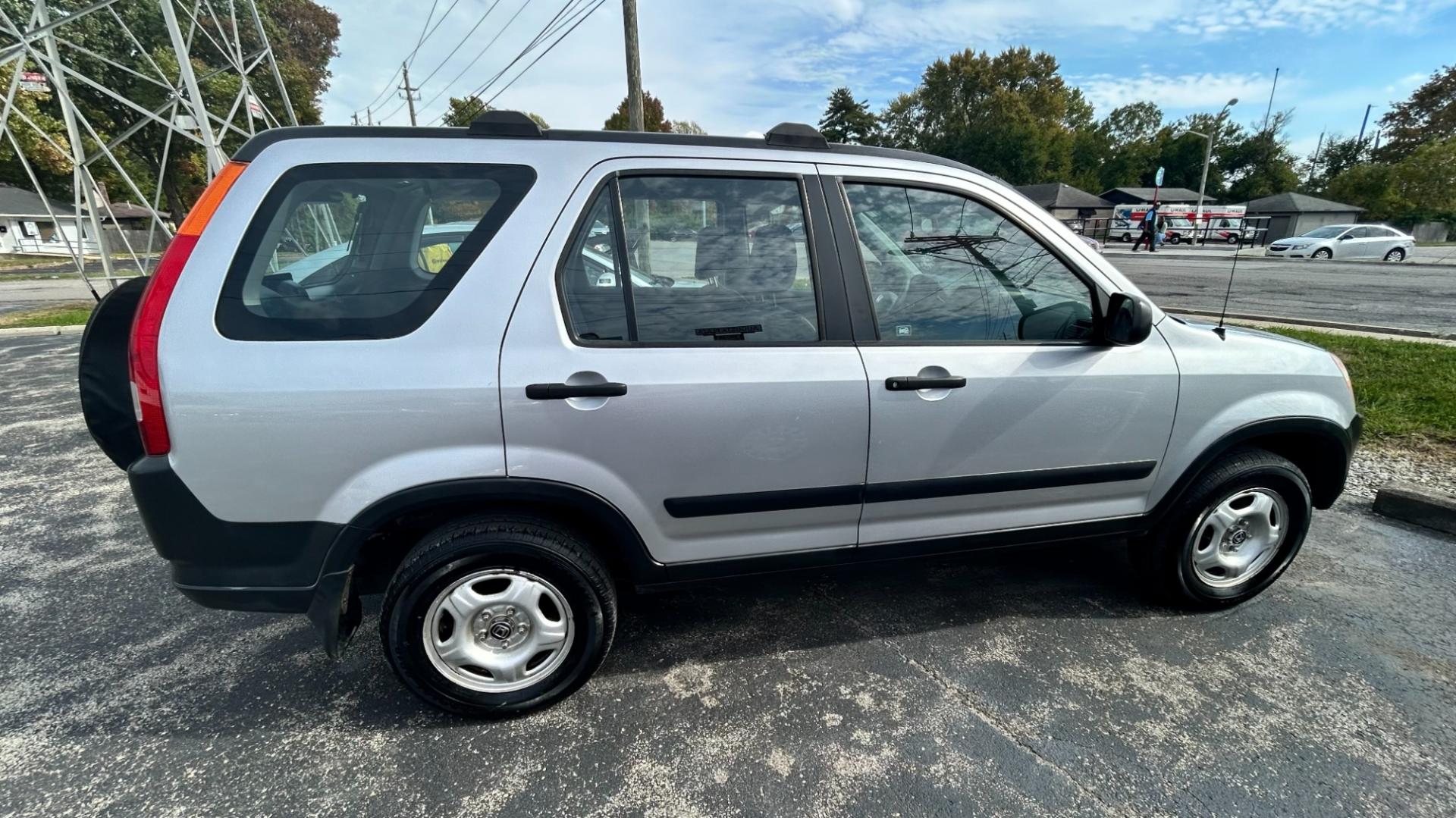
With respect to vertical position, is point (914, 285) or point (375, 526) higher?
point (914, 285)

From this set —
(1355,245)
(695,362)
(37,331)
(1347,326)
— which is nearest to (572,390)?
(695,362)

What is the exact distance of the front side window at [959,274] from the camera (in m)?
2.29

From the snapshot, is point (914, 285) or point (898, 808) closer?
point (898, 808)

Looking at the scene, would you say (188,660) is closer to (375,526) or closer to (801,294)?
(375,526)

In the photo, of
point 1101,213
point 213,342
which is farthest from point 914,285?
point 1101,213

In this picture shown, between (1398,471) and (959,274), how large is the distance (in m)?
3.78

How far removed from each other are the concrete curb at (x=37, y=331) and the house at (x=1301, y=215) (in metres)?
56.5

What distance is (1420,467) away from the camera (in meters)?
4.04

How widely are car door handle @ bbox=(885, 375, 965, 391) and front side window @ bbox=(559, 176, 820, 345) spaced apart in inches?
11.6

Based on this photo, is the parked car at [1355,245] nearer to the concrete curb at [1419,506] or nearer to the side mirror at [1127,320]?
the concrete curb at [1419,506]

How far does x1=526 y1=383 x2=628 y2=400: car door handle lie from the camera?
1.91 m

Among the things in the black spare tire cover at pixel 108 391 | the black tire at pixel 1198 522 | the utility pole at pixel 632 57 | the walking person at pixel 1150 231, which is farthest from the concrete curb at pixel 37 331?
the walking person at pixel 1150 231

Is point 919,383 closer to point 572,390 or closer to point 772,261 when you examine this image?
point 772,261

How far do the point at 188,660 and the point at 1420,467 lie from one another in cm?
654
